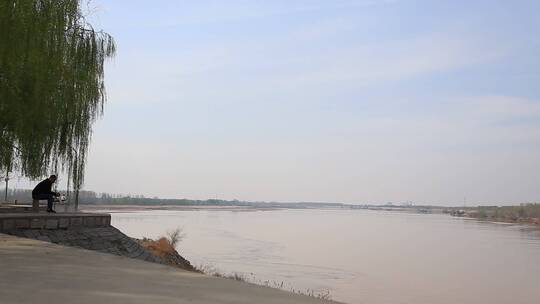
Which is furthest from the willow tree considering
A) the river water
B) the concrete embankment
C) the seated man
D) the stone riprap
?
the river water

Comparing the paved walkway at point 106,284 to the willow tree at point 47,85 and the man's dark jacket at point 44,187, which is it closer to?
the willow tree at point 47,85

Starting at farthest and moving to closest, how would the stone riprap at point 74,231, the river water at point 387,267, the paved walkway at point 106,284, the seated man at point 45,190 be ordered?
the river water at point 387,267
the seated man at point 45,190
the stone riprap at point 74,231
the paved walkway at point 106,284

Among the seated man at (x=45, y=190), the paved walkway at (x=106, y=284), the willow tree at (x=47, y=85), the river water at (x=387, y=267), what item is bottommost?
the river water at (x=387, y=267)

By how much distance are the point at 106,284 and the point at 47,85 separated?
5.27 metres

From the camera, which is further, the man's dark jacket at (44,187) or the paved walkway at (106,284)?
the man's dark jacket at (44,187)

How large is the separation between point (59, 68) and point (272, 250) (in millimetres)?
22677

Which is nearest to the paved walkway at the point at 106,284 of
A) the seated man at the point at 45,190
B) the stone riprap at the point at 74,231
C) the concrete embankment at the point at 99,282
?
the concrete embankment at the point at 99,282

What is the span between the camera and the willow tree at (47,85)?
9.14m

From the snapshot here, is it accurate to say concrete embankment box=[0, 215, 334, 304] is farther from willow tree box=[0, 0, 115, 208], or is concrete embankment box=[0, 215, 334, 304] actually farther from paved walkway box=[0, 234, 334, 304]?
willow tree box=[0, 0, 115, 208]

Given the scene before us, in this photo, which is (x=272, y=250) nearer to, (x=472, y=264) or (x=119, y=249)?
(x=472, y=264)

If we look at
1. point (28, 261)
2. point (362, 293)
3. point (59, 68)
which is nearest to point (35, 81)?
point (59, 68)

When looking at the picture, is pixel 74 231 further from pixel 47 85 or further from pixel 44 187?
pixel 47 85

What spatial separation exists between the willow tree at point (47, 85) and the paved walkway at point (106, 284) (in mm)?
2880

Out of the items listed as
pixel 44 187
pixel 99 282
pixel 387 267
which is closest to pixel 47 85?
pixel 44 187
